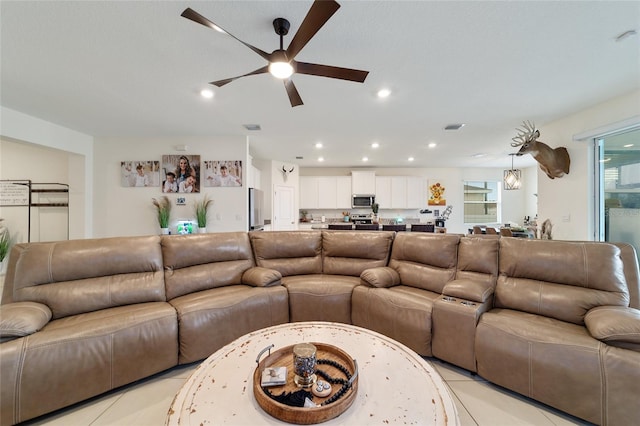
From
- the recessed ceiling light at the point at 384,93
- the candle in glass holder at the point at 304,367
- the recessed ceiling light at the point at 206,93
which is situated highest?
the recessed ceiling light at the point at 206,93

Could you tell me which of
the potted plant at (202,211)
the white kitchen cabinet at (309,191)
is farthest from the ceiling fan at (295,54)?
the white kitchen cabinet at (309,191)

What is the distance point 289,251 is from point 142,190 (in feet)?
11.5

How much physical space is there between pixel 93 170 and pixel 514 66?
6.61 metres

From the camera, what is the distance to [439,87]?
8.69 ft

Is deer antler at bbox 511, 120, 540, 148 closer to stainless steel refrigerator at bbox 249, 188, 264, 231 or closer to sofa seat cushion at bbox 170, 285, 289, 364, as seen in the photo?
sofa seat cushion at bbox 170, 285, 289, 364

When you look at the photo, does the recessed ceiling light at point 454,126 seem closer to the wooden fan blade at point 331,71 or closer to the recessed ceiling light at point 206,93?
the wooden fan blade at point 331,71

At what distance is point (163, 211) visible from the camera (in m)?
4.43

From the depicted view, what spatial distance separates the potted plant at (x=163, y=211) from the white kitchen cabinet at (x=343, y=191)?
4511 millimetres

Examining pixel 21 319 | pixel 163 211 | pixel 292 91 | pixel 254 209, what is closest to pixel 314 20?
pixel 292 91

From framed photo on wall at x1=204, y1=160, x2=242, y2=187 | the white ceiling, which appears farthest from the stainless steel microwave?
framed photo on wall at x1=204, y1=160, x2=242, y2=187

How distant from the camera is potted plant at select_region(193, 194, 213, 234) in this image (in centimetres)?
443

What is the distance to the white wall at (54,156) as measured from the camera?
11.1ft

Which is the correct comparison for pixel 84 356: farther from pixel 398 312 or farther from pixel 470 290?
pixel 470 290

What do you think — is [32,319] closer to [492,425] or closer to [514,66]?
[492,425]
